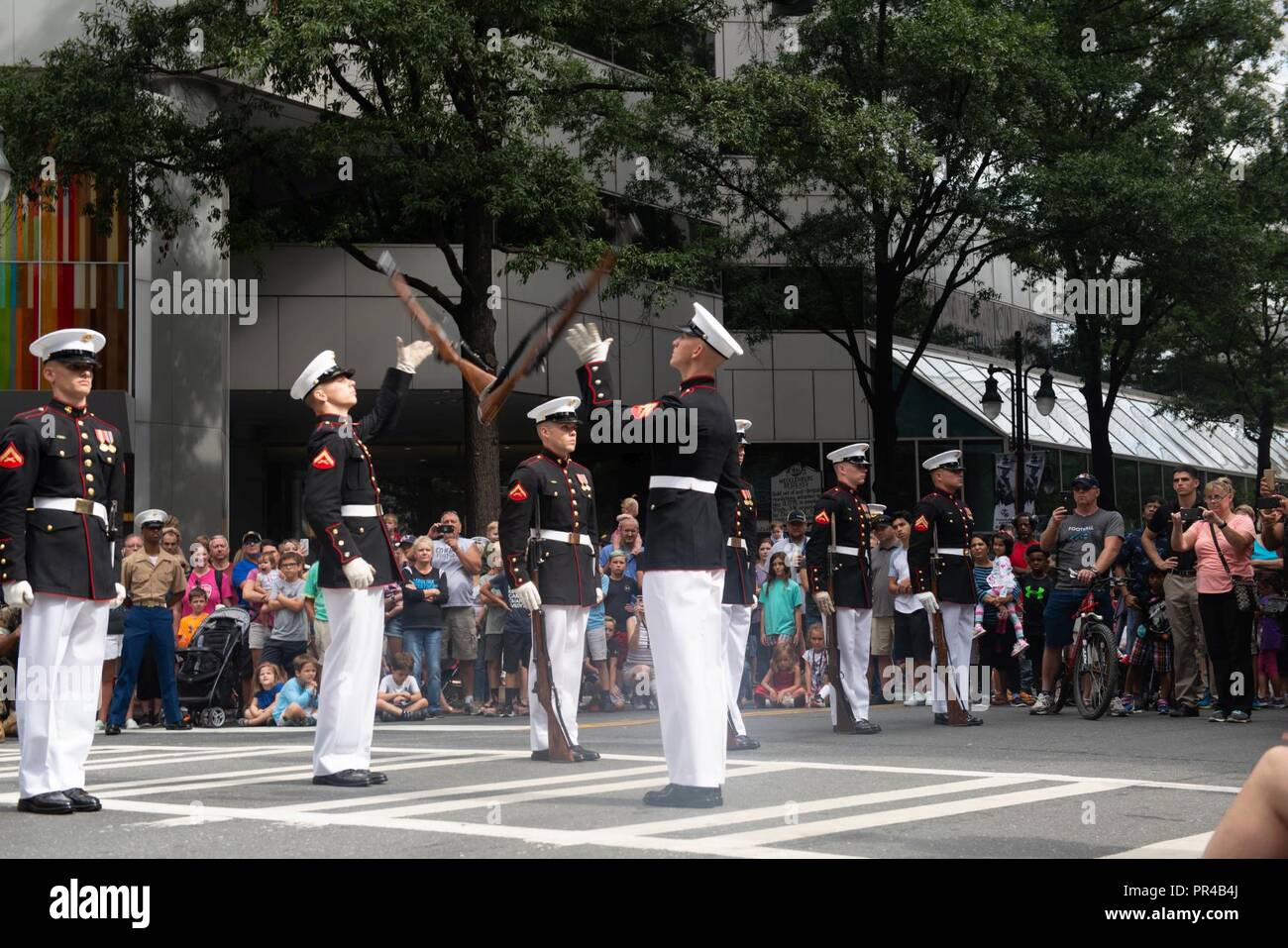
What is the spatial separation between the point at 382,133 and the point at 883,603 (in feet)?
31.2

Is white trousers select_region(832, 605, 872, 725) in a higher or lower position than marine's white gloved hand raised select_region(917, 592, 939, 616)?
lower

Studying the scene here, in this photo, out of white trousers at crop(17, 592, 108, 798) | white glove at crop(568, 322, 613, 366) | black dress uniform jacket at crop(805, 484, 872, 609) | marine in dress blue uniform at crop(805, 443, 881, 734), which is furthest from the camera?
black dress uniform jacket at crop(805, 484, 872, 609)

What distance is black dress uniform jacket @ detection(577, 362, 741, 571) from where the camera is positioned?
332 inches

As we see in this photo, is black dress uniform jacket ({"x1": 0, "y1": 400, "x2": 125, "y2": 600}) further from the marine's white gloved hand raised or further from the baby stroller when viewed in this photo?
the baby stroller

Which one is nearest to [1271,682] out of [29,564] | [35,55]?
[29,564]

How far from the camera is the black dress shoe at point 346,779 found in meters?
9.48

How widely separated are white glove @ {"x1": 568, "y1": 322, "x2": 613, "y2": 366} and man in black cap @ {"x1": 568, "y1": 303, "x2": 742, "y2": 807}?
6.8 inches

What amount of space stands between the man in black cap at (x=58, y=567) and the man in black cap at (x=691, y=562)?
2678 millimetres

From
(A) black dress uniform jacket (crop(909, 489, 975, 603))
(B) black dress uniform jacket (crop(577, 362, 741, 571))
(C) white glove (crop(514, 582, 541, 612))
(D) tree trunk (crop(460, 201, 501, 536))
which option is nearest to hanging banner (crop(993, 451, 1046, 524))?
(D) tree trunk (crop(460, 201, 501, 536))

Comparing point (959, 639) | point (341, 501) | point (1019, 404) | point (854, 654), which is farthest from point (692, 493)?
point (1019, 404)

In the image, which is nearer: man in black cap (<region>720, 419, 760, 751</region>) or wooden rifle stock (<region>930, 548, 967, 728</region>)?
man in black cap (<region>720, 419, 760, 751</region>)

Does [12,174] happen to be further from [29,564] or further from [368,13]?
[29,564]

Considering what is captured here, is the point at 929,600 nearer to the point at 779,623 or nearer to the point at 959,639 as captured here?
the point at 959,639

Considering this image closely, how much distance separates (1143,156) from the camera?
2858 cm
